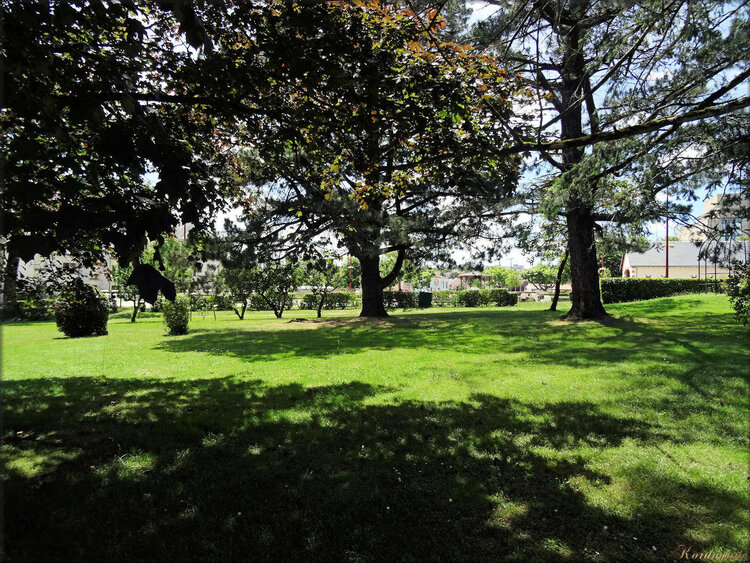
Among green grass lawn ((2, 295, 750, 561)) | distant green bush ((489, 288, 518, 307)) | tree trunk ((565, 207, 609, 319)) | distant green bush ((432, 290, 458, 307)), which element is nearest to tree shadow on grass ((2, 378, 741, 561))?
green grass lawn ((2, 295, 750, 561))

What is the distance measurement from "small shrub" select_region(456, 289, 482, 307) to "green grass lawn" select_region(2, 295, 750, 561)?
24850mm

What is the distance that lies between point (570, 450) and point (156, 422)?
4.32 metres

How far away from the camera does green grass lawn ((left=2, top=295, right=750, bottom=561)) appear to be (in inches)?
92.4

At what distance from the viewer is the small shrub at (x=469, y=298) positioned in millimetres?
32125

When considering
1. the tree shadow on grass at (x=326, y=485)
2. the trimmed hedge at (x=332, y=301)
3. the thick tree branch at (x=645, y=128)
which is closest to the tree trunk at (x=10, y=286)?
the tree shadow on grass at (x=326, y=485)

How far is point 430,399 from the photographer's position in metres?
5.12

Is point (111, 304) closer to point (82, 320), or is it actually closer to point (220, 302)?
point (220, 302)

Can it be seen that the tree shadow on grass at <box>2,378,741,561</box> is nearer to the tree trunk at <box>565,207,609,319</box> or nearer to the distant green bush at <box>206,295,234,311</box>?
the tree trunk at <box>565,207,609,319</box>

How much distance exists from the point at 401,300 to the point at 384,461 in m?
27.8

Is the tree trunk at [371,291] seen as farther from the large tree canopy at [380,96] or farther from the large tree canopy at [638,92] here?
the large tree canopy at [380,96]

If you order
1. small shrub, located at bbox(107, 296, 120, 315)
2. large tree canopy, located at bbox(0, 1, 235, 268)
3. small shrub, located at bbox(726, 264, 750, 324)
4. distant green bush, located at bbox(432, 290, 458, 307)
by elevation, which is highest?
large tree canopy, located at bbox(0, 1, 235, 268)

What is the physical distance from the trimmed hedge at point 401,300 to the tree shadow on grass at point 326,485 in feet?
84.2

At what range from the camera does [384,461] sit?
3.32 m

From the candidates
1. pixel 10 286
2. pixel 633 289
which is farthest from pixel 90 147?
pixel 633 289
